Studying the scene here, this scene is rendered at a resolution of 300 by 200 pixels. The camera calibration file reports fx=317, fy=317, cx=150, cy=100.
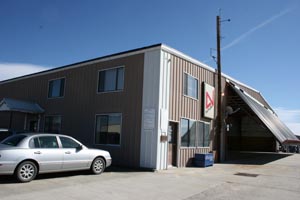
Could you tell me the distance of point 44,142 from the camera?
1036cm

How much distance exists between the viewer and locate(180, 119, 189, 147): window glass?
51.2 feet

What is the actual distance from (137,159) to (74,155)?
153 inches

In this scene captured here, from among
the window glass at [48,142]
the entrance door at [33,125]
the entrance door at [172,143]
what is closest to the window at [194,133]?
the entrance door at [172,143]

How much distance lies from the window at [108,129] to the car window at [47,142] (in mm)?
4808

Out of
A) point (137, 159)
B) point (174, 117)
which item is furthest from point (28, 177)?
point (174, 117)

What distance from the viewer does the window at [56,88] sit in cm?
1922

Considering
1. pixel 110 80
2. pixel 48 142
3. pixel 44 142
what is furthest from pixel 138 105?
pixel 44 142

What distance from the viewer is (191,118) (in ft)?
53.9

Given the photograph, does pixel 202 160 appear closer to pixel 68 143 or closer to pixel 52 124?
pixel 68 143

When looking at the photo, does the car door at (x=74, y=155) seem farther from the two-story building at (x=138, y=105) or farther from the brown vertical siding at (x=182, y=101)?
the brown vertical siding at (x=182, y=101)

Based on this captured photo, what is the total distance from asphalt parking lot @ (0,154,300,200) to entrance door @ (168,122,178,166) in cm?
223

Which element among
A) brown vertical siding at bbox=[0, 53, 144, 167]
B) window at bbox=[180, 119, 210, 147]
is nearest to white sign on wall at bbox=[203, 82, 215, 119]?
window at bbox=[180, 119, 210, 147]

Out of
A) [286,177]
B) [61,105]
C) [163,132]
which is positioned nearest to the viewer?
[286,177]

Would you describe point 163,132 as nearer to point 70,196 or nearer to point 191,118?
point 191,118
